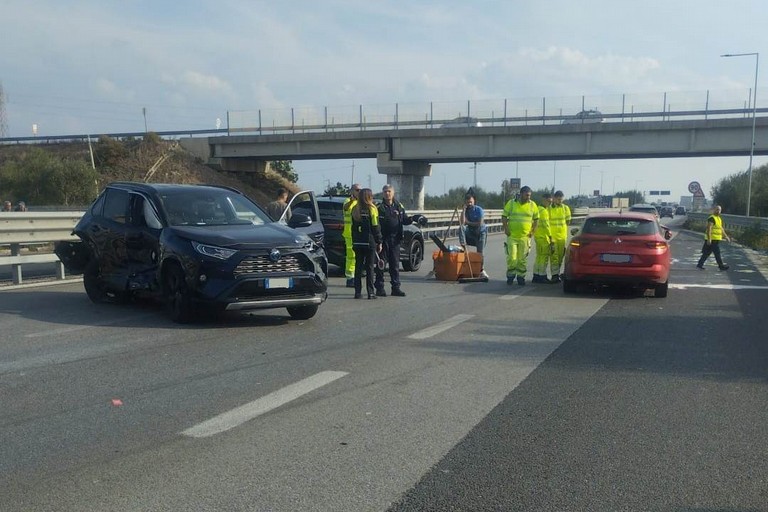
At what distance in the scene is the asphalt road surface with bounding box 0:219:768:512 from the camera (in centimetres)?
448

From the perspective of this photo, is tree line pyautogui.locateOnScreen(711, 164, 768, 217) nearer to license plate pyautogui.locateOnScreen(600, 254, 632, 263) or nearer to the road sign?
the road sign

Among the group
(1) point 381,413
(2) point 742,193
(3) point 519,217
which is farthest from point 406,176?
(1) point 381,413

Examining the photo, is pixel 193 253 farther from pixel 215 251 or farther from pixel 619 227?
pixel 619 227

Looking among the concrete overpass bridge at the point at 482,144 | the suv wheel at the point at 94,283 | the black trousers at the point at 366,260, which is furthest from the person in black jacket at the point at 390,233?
the concrete overpass bridge at the point at 482,144

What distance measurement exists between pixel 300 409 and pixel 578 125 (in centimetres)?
4054

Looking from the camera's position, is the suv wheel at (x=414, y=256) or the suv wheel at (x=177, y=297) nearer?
the suv wheel at (x=177, y=297)

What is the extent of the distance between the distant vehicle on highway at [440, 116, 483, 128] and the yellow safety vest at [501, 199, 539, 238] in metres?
32.6

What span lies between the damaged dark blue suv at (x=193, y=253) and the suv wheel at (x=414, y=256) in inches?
268

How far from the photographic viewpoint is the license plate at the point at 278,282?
9594 mm

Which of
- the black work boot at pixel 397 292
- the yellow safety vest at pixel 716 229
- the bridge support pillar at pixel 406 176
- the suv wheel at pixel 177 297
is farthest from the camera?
the bridge support pillar at pixel 406 176

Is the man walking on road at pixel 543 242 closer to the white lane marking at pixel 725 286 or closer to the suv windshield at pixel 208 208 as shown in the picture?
the white lane marking at pixel 725 286

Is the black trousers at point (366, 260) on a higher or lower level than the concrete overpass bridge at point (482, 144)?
lower

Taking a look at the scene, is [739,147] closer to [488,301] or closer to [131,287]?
[488,301]

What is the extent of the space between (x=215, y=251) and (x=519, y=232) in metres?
7.37
